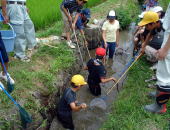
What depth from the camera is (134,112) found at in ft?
12.4

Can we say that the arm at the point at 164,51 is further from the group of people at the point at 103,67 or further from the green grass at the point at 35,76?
the green grass at the point at 35,76

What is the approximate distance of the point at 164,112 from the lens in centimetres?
373

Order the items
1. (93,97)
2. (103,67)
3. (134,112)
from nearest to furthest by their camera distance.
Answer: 1. (134,112)
2. (103,67)
3. (93,97)

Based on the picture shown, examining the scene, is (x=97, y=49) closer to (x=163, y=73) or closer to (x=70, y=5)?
(x=70, y=5)

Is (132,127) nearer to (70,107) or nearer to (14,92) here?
(70,107)

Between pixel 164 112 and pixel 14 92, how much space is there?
2.57 m

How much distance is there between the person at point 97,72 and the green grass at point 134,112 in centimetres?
51

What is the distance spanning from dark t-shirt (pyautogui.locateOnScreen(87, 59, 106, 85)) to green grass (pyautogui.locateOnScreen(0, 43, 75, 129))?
0.65 metres

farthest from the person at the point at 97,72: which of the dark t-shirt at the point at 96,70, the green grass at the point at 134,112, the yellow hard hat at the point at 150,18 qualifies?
the yellow hard hat at the point at 150,18

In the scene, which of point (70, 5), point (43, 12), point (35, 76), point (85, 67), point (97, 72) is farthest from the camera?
point (43, 12)

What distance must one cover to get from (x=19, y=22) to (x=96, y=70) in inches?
71.2

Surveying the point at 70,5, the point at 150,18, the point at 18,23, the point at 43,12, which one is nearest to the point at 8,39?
the point at 18,23

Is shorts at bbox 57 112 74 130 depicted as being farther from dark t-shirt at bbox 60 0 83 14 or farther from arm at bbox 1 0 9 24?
dark t-shirt at bbox 60 0 83 14

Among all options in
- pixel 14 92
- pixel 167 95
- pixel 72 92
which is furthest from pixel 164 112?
pixel 14 92
